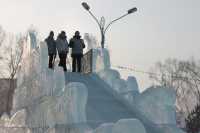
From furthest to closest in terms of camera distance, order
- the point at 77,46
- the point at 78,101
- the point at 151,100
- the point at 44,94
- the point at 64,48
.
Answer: the point at 77,46, the point at 64,48, the point at 44,94, the point at 151,100, the point at 78,101

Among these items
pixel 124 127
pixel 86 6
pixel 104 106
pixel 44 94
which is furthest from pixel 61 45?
pixel 86 6

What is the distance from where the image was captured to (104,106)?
9531mm

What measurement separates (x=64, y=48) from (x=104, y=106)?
3.24 m

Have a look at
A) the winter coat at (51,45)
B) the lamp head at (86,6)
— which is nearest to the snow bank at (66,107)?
the winter coat at (51,45)

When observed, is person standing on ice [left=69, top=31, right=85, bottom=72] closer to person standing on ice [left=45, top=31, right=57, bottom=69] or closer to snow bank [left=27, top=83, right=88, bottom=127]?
person standing on ice [left=45, top=31, right=57, bottom=69]

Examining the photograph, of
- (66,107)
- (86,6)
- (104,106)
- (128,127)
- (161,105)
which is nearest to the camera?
(128,127)

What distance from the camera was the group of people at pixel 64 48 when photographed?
12070 mm

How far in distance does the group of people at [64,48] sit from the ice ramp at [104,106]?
3.08 ft

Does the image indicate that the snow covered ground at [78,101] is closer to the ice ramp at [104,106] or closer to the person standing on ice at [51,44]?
the ice ramp at [104,106]

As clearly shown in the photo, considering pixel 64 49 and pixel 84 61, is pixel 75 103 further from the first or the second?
pixel 84 61

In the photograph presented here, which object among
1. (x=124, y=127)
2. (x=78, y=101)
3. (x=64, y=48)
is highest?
(x=64, y=48)

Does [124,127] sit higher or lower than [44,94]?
lower

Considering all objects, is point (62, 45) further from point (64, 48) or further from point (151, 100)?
point (151, 100)

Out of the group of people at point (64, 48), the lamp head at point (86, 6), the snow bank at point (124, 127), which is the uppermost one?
the lamp head at point (86, 6)
